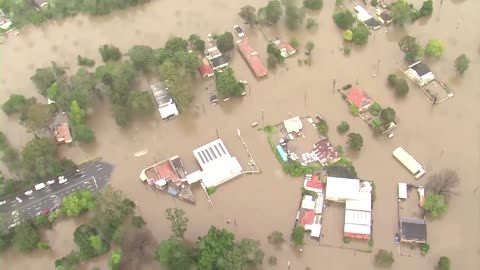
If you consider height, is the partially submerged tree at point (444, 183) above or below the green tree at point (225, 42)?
below

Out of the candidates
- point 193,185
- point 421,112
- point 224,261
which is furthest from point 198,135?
point 421,112

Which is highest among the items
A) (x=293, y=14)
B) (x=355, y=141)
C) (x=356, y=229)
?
(x=293, y=14)

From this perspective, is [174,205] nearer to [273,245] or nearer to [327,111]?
[273,245]

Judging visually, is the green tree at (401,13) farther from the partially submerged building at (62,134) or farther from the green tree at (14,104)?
the green tree at (14,104)

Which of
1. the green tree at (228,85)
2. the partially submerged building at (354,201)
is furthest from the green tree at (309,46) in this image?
the partially submerged building at (354,201)

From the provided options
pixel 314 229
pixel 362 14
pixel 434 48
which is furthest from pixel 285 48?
pixel 314 229

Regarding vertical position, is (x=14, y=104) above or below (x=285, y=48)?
below

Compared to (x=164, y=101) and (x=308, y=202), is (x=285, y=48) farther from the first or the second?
(x=308, y=202)
